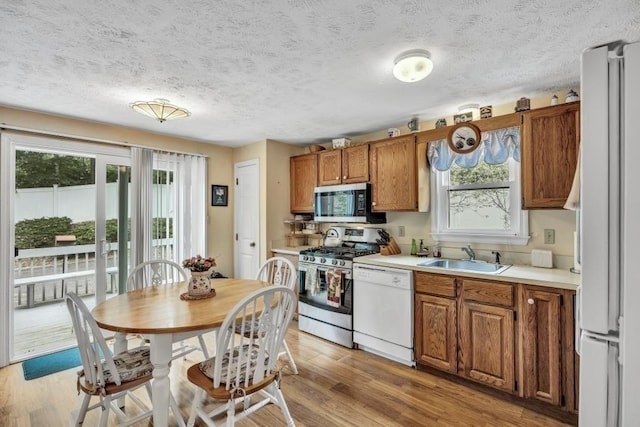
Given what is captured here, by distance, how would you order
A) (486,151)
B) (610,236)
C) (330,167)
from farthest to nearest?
(330,167) < (486,151) < (610,236)

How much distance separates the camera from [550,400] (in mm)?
2127

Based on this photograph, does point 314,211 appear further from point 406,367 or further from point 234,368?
point 234,368

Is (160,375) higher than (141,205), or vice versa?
(141,205)

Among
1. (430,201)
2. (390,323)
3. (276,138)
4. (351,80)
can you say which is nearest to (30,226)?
(276,138)

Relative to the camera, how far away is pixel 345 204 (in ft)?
12.2

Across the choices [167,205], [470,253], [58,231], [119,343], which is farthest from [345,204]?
[58,231]

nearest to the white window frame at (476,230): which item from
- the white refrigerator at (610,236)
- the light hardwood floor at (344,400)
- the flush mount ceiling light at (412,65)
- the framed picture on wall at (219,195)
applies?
the light hardwood floor at (344,400)

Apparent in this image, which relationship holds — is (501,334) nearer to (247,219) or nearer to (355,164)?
(355,164)

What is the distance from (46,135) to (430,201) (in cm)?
392

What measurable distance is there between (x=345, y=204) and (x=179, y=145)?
227 cm

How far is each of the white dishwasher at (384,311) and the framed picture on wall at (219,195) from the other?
2279 mm

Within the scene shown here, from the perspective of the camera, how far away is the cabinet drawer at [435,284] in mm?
2561

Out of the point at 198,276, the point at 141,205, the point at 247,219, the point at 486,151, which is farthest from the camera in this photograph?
the point at 247,219

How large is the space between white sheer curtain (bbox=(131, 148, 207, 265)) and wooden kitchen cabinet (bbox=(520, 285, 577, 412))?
3.63 m
